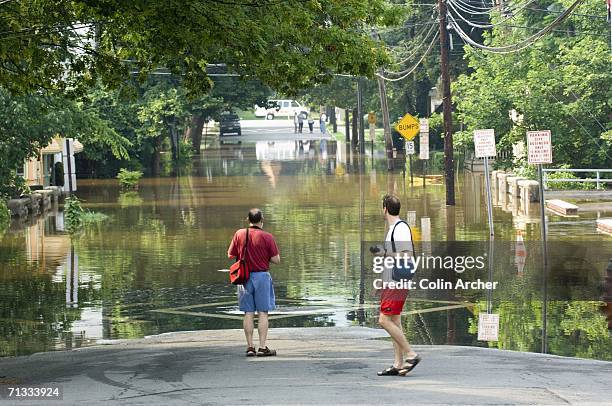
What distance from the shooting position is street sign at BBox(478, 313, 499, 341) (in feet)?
53.3

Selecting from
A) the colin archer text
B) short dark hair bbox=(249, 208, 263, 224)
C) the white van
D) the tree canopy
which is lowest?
the colin archer text

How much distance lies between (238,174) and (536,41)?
16.6 meters

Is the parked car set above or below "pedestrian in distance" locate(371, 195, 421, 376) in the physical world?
above

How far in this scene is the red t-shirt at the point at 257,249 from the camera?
13.6 meters

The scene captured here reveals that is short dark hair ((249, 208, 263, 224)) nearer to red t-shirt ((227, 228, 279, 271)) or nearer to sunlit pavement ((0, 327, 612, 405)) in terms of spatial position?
red t-shirt ((227, 228, 279, 271))

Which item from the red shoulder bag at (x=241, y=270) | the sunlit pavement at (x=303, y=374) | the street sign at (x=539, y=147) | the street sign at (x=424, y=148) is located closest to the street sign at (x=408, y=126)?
the street sign at (x=424, y=148)

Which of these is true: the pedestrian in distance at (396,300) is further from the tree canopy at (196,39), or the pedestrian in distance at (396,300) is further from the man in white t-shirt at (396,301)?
the tree canopy at (196,39)

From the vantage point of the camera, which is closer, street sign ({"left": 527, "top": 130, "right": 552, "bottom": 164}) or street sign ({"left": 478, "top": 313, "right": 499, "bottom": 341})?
street sign ({"left": 478, "top": 313, "right": 499, "bottom": 341})

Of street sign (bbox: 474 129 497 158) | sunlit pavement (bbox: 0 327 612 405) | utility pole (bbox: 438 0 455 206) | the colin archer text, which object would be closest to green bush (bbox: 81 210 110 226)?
utility pole (bbox: 438 0 455 206)

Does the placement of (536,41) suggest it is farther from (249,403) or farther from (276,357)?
(249,403)

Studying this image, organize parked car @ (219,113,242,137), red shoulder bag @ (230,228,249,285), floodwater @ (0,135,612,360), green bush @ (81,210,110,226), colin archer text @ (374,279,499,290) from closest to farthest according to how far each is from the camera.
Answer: red shoulder bag @ (230,228,249,285)
floodwater @ (0,135,612,360)
colin archer text @ (374,279,499,290)
green bush @ (81,210,110,226)
parked car @ (219,113,242,137)

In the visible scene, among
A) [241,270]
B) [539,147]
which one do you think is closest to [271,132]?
[539,147]

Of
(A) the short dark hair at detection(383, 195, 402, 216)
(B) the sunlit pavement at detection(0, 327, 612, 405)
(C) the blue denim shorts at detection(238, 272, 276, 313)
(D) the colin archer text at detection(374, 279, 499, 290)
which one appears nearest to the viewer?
Result: (B) the sunlit pavement at detection(0, 327, 612, 405)

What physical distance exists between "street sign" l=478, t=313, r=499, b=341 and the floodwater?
12 centimetres
